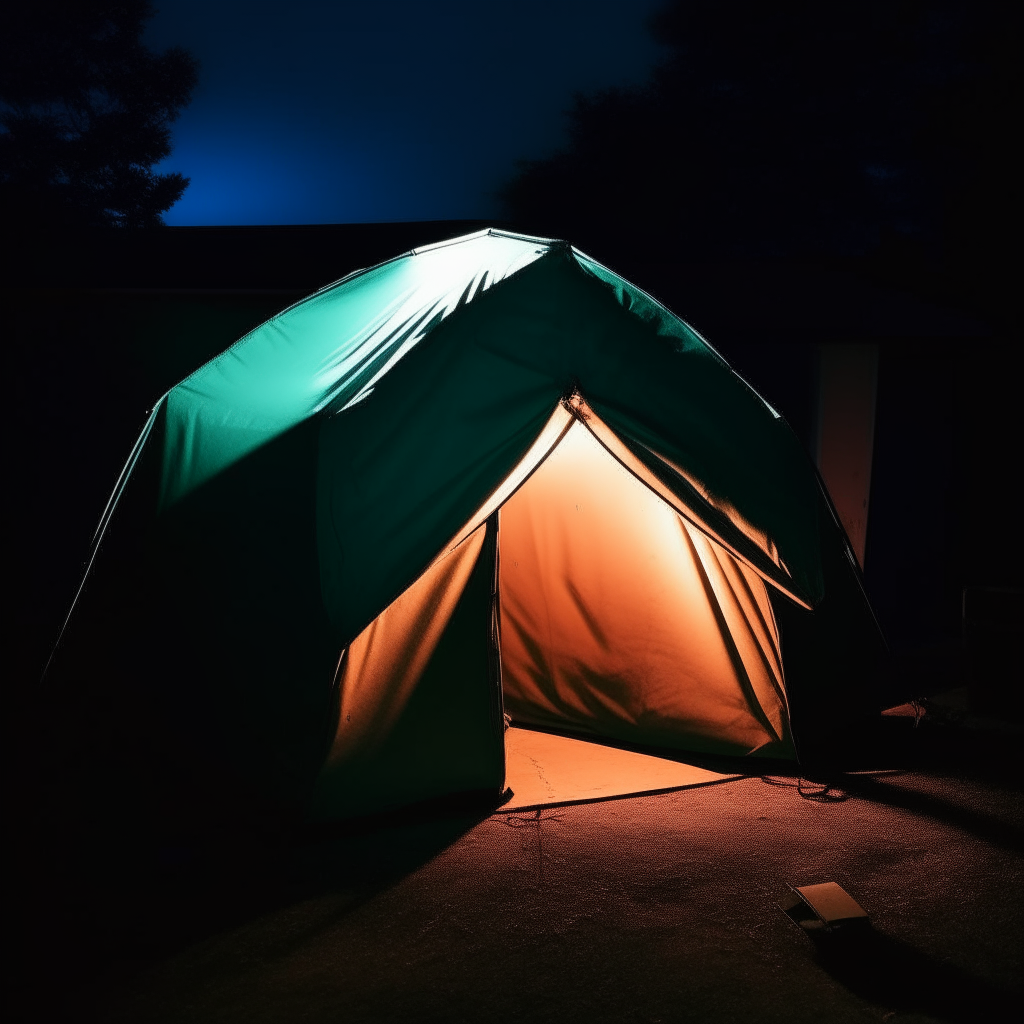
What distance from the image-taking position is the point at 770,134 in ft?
70.1

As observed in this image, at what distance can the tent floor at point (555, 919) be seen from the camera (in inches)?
116

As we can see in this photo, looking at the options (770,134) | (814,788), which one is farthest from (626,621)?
(770,134)

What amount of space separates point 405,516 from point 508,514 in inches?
71.4

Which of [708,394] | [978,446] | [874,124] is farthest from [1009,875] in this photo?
[874,124]

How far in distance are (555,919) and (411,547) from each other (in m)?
1.37

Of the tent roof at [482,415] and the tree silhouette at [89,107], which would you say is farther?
the tree silhouette at [89,107]

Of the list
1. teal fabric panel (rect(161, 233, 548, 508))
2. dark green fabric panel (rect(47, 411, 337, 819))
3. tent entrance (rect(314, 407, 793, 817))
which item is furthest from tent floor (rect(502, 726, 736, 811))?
teal fabric panel (rect(161, 233, 548, 508))

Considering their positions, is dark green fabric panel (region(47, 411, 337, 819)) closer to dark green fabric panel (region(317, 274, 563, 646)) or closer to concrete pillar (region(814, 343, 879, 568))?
dark green fabric panel (region(317, 274, 563, 646))

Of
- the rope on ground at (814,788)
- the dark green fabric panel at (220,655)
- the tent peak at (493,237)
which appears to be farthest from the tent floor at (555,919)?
A: the tent peak at (493,237)

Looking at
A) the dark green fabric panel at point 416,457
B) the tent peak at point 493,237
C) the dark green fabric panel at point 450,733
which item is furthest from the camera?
the tent peak at point 493,237

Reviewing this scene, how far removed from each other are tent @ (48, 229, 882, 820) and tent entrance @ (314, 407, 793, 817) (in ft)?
0.05

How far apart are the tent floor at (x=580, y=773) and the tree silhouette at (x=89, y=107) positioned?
1660cm

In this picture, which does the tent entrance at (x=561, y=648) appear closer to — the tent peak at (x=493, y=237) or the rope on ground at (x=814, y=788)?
the rope on ground at (x=814, y=788)

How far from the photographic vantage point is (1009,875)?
3730 millimetres
